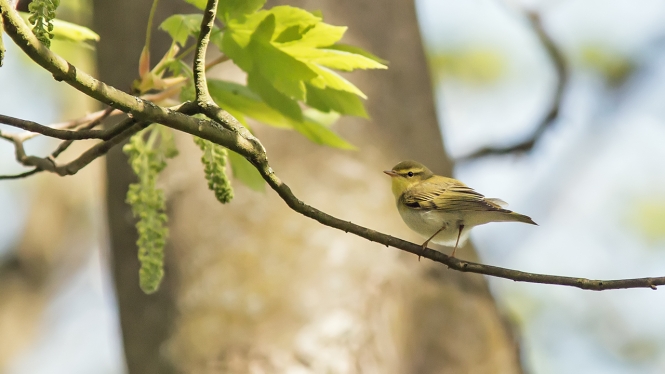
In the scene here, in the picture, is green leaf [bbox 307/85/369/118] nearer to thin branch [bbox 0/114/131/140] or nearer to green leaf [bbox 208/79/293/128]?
green leaf [bbox 208/79/293/128]

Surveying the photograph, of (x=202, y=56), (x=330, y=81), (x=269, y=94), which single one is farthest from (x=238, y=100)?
(x=202, y=56)

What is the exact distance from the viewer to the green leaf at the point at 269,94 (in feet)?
4.92

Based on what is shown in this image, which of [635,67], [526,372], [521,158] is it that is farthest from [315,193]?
[635,67]

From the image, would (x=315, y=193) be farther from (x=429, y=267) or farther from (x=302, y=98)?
(x=302, y=98)

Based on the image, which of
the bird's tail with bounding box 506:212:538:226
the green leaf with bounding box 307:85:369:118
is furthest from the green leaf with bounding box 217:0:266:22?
the bird's tail with bounding box 506:212:538:226

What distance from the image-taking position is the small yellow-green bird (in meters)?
2.29

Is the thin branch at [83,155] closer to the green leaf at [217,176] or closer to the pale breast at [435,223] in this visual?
the green leaf at [217,176]

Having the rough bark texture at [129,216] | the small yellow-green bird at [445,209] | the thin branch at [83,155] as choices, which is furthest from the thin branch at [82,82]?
the rough bark texture at [129,216]

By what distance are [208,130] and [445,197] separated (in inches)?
63.3

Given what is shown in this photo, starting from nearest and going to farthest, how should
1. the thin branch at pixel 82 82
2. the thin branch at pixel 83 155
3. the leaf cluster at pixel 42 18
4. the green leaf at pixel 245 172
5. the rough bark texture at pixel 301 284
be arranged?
the thin branch at pixel 82 82
the leaf cluster at pixel 42 18
the thin branch at pixel 83 155
the green leaf at pixel 245 172
the rough bark texture at pixel 301 284

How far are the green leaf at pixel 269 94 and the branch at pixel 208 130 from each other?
15.7 inches

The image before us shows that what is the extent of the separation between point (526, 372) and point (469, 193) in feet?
3.84

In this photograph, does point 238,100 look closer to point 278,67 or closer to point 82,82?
point 278,67

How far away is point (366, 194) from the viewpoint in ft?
9.75
